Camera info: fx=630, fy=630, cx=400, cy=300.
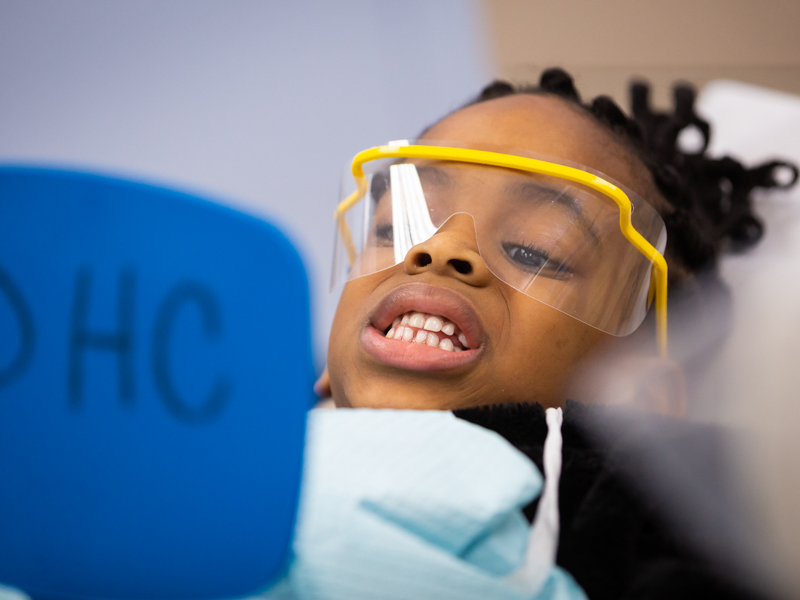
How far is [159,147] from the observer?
143 cm

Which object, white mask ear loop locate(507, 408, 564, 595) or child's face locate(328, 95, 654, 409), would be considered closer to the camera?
white mask ear loop locate(507, 408, 564, 595)

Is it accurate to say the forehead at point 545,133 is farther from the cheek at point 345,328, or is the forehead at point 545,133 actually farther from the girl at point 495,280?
the cheek at point 345,328

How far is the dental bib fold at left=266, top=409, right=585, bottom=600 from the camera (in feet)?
1.14

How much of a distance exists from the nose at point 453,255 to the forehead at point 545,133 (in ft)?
0.41

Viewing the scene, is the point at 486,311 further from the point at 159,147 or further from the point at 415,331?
the point at 159,147

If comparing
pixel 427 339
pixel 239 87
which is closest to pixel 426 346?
pixel 427 339

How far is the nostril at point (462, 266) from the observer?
605 millimetres

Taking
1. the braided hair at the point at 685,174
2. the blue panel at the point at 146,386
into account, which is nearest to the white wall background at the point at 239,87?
the braided hair at the point at 685,174

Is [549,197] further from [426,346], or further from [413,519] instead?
[413,519]

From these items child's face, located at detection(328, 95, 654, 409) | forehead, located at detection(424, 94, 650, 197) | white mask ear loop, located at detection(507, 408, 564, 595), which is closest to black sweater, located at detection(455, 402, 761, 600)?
white mask ear loop, located at detection(507, 408, 564, 595)

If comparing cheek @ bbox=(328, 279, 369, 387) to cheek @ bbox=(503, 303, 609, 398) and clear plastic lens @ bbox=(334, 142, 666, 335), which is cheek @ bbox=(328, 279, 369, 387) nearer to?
clear plastic lens @ bbox=(334, 142, 666, 335)

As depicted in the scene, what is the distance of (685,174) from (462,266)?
63 centimetres

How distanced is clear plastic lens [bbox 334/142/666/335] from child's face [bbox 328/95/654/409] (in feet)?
0.05

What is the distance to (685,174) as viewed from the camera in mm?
1051
